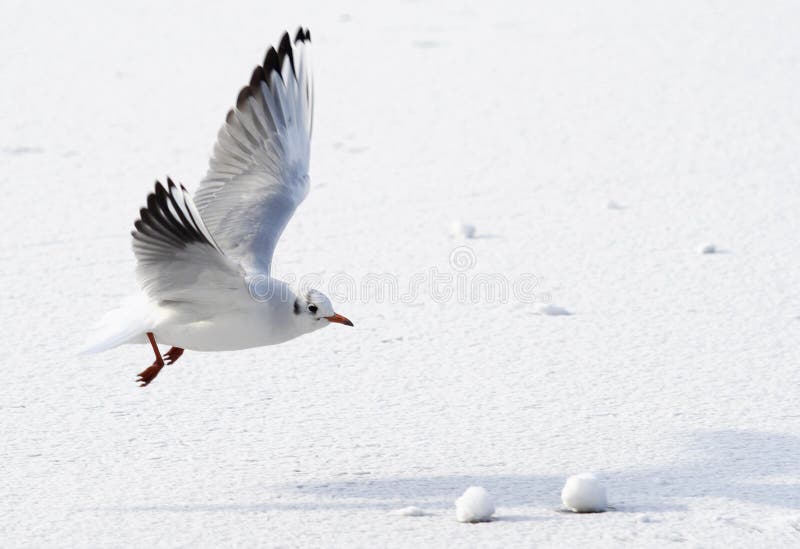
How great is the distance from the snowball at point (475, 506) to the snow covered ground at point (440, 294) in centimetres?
4

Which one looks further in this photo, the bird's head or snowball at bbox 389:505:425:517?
the bird's head

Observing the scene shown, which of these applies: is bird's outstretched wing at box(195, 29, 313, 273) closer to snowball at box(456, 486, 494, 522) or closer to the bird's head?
the bird's head

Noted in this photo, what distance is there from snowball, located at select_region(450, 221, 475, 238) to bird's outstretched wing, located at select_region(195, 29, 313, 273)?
3.72 ft

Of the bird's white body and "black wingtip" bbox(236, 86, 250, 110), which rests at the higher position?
"black wingtip" bbox(236, 86, 250, 110)

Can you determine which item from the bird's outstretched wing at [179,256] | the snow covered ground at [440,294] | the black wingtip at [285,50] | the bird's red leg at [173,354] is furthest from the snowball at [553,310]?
the bird's outstretched wing at [179,256]

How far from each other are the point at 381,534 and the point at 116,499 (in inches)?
23.5

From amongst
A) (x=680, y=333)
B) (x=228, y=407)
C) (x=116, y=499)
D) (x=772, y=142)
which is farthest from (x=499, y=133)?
(x=116, y=499)

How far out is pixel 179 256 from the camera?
109 inches

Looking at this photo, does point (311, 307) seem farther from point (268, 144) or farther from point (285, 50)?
point (285, 50)

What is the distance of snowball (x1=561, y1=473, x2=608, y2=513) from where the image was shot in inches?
98.7

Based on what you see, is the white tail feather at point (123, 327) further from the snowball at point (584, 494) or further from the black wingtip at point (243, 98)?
the snowball at point (584, 494)

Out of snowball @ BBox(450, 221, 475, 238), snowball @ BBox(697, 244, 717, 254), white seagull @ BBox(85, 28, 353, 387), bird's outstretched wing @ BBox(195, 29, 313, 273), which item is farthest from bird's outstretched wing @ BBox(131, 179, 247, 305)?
snowball @ BBox(697, 244, 717, 254)

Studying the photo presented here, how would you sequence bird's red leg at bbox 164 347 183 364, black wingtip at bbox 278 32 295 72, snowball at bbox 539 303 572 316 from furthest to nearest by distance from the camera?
1. snowball at bbox 539 303 572 316
2. black wingtip at bbox 278 32 295 72
3. bird's red leg at bbox 164 347 183 364

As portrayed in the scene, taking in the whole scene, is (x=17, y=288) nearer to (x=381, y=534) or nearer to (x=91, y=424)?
(x=91, y=424)
